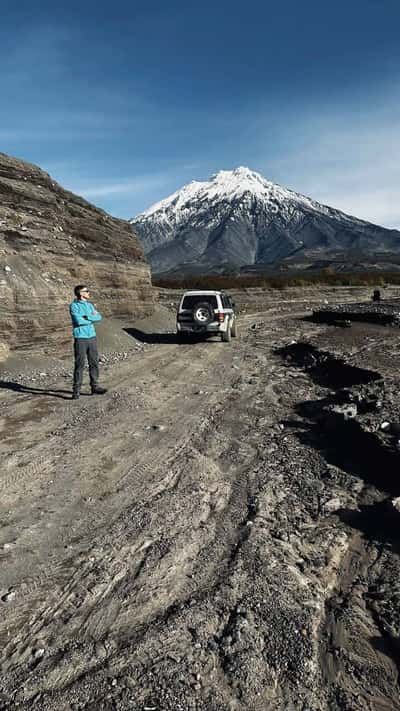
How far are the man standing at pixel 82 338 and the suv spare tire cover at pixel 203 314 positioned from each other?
293 inches

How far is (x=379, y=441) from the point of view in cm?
550

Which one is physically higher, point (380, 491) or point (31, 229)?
point (31, 229)

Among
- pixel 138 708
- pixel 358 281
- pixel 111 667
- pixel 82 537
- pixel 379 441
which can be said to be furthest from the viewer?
pixel 358 281

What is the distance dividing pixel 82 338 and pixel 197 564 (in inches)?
238

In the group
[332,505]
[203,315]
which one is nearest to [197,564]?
[332,505]

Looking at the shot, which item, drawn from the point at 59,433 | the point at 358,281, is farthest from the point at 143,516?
the point at 358,281

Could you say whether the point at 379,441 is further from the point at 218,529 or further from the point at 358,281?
the point at 358,281

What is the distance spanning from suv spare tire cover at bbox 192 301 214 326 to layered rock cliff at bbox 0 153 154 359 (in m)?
3.89

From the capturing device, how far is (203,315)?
1614 centimetres

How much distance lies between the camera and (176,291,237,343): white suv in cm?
1605

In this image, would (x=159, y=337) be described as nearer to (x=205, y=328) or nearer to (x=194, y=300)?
(x=194, y=300)

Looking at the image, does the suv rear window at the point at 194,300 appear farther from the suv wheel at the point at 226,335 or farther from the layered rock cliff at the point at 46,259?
the layered rock cliff at the point at 46,259

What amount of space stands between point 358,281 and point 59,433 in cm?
6510

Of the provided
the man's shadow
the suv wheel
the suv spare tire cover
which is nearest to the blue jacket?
the man's shadow
